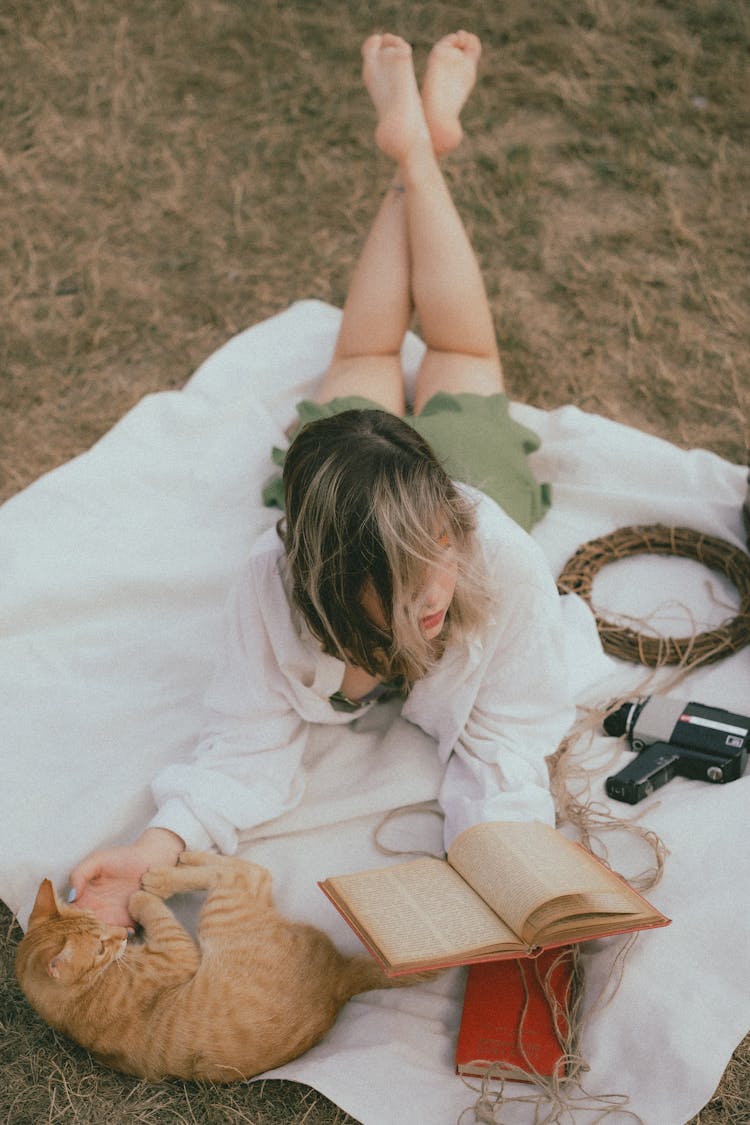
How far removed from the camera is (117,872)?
200 cm

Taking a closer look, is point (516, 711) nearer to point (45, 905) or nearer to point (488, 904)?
point (488, 904)

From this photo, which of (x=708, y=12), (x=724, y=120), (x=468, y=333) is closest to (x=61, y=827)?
(x=468, y=333)

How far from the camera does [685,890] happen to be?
1.94 m

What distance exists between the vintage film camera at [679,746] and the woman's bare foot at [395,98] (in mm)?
1562

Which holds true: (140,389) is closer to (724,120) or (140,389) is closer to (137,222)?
(137,222)

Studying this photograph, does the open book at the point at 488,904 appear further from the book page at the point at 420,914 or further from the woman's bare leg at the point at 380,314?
the woman's bare leg at the point at 380,314

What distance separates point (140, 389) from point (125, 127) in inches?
56.3

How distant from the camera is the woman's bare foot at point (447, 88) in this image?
9.79 ft

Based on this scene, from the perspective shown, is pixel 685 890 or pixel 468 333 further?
pixel 468 333

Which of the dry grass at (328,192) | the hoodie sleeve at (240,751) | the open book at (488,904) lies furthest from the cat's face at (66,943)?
the dry grass at (328,192)

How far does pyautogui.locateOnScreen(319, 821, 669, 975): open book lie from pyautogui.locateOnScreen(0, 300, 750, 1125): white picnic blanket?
196 mm

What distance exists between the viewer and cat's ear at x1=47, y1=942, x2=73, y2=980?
1767mm

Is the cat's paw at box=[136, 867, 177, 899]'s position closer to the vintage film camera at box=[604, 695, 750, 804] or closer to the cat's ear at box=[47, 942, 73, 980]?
the cat's ear at box=[47, 942, 73, 980]

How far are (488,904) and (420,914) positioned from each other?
0.41 ft
